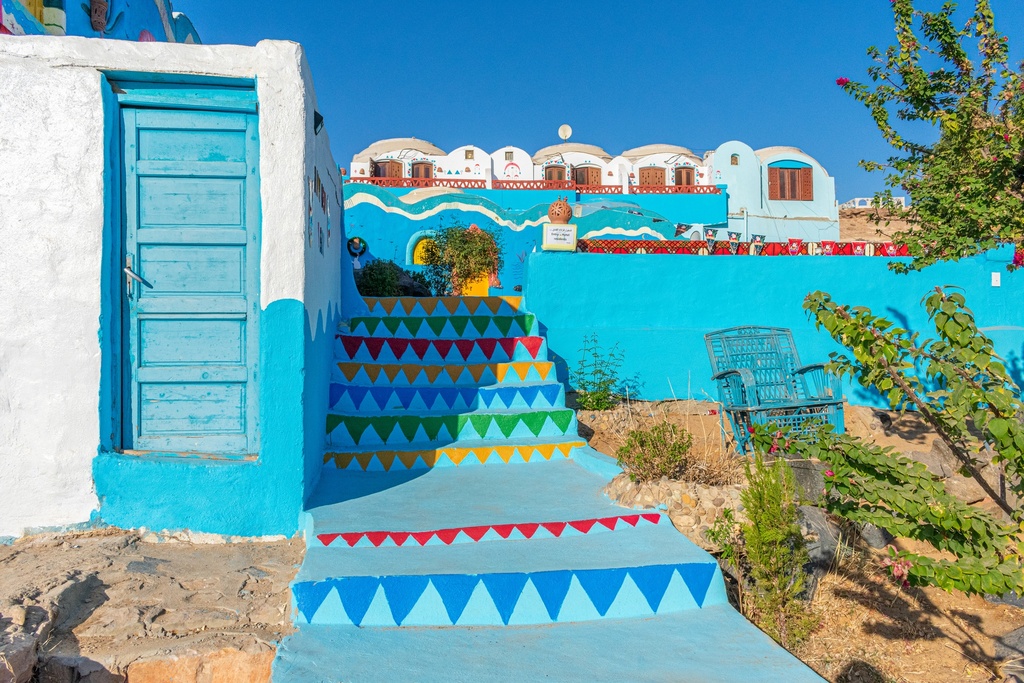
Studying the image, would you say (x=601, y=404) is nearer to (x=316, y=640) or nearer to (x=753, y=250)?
(x=753, y=250)

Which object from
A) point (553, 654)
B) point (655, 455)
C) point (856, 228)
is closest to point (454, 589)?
point (553, 654)

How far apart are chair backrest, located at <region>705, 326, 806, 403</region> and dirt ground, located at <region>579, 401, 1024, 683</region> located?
765 millimetres

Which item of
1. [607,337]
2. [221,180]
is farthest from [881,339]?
[607,337]

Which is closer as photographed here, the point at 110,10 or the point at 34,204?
A: the point at 34,204

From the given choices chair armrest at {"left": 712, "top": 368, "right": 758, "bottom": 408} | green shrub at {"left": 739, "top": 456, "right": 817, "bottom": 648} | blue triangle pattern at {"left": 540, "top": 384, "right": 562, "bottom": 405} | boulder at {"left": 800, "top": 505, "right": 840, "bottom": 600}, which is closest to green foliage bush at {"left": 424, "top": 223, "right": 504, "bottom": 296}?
blue triangle pattern at {"left": 540, "top": 384, "right": 562, "bottom": 405}

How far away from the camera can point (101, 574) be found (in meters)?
3.29

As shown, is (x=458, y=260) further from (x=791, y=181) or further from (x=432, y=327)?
(x=791, y=181)

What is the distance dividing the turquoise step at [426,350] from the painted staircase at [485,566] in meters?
0.74

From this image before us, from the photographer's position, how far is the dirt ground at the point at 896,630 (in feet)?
11.9

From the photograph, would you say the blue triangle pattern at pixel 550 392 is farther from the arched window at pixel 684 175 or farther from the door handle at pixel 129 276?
the arched window at pixel 684 175

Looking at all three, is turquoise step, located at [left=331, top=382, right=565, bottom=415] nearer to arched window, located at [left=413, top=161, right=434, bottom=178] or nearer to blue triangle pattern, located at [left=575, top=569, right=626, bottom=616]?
blue triangle pattern, located at [left=575, top=569, right=626, bottom=616]

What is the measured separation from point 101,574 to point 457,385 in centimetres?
320

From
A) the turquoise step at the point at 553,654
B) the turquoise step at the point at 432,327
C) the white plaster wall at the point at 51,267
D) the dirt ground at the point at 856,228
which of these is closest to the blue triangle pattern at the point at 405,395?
the turquoise step at the point at 432,327

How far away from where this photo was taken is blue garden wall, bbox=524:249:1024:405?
26.3 feet
